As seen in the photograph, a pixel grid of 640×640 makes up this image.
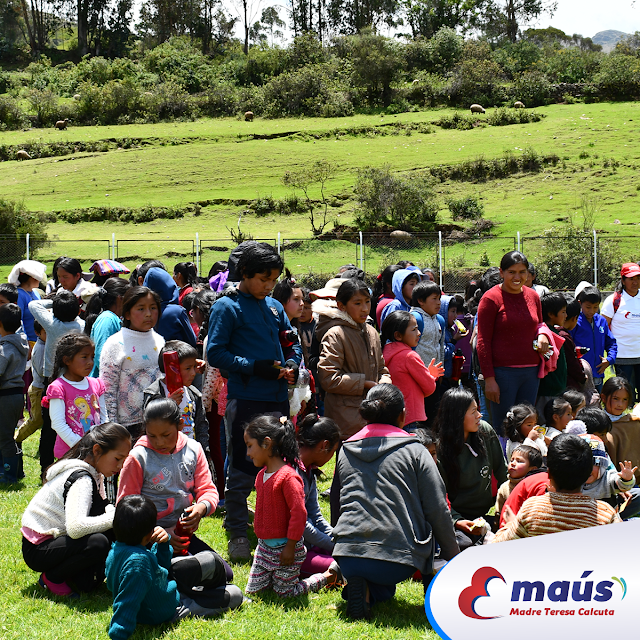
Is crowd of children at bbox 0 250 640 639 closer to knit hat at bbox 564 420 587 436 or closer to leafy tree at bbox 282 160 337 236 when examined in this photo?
knit hat at bbox 564 420 587 436

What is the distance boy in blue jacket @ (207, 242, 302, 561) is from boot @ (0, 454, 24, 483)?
9.07 feet

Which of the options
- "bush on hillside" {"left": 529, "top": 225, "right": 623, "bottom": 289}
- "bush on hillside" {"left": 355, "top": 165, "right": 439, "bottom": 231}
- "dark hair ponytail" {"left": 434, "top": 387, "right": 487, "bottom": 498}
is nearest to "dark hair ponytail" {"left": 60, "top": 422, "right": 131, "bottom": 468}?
"dark hair ponytail" {"left": 434, "top": 387, "right": 487, "bottom": 498}

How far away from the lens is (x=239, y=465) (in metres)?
4.98

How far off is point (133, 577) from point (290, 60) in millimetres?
61134

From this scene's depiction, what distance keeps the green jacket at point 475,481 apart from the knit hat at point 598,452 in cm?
66

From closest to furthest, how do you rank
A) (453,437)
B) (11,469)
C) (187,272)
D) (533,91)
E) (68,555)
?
(68,555) → (453,437) → (11,469) → (187,272) → (533,91)

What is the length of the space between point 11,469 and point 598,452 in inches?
205

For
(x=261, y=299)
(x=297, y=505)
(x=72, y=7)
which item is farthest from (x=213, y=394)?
(x=72, y=7)

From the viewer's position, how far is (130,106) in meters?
53.7

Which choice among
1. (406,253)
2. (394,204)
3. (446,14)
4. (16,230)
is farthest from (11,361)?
(446,14)

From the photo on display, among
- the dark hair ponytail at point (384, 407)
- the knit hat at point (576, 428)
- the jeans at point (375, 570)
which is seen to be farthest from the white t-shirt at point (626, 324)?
the jeans at point (375, 570)

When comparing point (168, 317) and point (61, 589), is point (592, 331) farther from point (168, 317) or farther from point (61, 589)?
point (61, 589)

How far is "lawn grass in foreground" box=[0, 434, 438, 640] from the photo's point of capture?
3.74 metres

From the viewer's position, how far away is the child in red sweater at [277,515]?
4285mm
